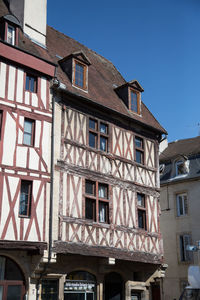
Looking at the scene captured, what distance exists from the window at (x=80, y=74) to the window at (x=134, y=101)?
2662mm

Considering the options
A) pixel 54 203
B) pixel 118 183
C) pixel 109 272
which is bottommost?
pixel 109 272

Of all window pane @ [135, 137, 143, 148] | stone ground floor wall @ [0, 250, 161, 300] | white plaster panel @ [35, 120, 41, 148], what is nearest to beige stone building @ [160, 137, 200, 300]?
stone ground floor wall @ [0, 250, 161, 300]

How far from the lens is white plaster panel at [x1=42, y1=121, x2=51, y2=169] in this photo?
43.4 feet

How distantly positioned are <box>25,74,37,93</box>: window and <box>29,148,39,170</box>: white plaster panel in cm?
208

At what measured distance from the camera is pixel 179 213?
2244cm

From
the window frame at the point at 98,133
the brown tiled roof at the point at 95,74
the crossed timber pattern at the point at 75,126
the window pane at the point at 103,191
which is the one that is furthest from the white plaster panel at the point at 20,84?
the window pane at the point at 103,191

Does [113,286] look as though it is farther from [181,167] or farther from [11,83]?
[181,167]

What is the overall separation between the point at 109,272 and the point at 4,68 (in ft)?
26.3

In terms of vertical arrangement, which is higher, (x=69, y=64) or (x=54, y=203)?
(x=69, y=64)

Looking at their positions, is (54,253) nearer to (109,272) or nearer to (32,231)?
(32,231)

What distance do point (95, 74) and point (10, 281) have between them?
9.48 metres

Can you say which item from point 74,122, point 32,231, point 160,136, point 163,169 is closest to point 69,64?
point 74,122

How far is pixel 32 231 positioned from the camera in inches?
480

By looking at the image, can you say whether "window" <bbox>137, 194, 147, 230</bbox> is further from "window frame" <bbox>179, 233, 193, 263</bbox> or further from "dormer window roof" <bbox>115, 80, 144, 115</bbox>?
"window frame" <bbox>179, 233, 193, 263</bbox>
